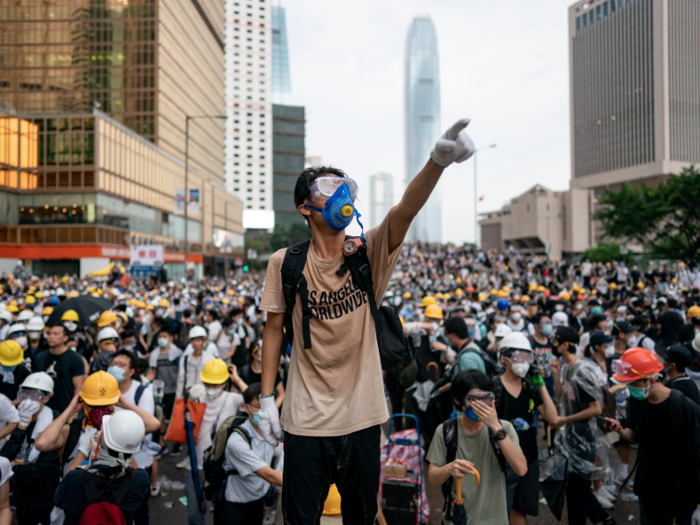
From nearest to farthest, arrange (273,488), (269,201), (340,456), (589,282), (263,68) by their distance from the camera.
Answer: (340,456) < (273,488) < (589,282) < (269,201) < (263,68)

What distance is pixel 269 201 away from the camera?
12569cm

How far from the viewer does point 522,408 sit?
434 cm

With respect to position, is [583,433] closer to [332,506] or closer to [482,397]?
[482,397]

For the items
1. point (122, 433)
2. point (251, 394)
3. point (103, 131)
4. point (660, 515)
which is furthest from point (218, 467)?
→ point (103, 131)

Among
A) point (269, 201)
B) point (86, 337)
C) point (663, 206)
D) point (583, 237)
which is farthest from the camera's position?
point (269, 201)

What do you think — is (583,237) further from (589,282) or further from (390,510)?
(390,510)

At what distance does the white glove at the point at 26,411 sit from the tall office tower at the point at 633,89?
311ft

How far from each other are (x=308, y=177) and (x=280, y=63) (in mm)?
166153

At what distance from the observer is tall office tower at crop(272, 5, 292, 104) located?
151000mm

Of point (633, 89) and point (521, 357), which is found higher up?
point (633, 89)

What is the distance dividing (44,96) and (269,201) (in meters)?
69.3

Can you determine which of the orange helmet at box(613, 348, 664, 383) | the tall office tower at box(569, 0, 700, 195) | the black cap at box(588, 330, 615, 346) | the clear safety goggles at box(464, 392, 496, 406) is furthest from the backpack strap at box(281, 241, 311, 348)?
the tall office tower at box(569, 0, 700, 195)

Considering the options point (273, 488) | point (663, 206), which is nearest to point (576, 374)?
point (273, 488)

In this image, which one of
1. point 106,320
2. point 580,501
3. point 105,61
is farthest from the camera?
point 105,61
